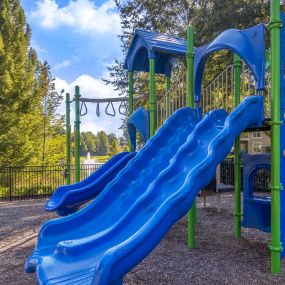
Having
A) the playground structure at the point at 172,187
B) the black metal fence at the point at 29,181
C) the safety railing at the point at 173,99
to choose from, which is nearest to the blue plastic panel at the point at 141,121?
the safety railing at the point at 173,99

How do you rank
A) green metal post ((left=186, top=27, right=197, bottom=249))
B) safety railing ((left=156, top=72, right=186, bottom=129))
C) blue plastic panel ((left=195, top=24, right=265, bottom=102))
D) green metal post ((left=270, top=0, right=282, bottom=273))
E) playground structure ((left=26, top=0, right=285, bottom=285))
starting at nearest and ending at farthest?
playground structure ((left=26, top=0, right=285, bottom=285)), green metal post ((left=270, top=0, right=282, bottom=273)), blue plastic panel ((left=195, top=24, right=265, bottom=102)), green metal post ((left=186, top=27, right=197, bottom=249)), safety railing ((left=156, top=72, right=186, bottom=129))

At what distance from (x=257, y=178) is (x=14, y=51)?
12.7 meters

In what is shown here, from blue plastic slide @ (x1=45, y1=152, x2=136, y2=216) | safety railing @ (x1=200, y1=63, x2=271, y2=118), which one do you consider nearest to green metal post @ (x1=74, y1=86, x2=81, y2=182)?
blue plastic slide @ (x1=45, y1=152, x2=136, y2=216)

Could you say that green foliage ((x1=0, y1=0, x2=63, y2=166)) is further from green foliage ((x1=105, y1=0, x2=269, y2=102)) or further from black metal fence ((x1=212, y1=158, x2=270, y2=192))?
black metal fence ((x1=212, y1=158, x2=270, y2=192))

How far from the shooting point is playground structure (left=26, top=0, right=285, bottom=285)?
2.88m

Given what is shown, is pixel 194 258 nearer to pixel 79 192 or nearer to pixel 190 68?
pixel 79 192

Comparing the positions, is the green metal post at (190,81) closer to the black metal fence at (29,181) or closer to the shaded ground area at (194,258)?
the shaded ground area at (194,258)

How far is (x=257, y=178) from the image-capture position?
1273 centimetres

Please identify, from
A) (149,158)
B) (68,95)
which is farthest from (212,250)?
(68,95)

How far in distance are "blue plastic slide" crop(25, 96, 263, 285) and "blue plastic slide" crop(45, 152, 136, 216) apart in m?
1.11

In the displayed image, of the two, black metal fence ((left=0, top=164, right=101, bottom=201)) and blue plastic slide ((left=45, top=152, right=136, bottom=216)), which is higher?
blue plastic slide ((left=45, top=152, right=136, bottom=216))

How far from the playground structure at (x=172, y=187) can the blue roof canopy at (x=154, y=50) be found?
109 cm

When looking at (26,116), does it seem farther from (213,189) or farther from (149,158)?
(149,158)

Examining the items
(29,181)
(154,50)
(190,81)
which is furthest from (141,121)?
(29,181)
